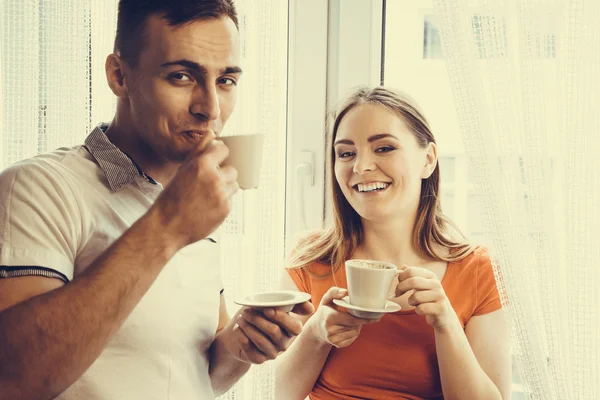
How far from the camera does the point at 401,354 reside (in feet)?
4.90

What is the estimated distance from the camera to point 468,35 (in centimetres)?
142

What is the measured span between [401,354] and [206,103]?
83 centimetres

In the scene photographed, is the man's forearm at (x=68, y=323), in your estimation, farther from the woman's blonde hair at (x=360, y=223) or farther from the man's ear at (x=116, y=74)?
the woman's blonde hair at (x=360, y=223)

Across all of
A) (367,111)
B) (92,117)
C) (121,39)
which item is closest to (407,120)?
(367,111)

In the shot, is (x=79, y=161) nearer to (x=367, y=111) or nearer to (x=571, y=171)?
(x=367, y=111)

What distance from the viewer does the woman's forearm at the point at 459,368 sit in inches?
54.0

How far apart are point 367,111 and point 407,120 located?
116mm

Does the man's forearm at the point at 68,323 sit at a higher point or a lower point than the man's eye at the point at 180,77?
lower

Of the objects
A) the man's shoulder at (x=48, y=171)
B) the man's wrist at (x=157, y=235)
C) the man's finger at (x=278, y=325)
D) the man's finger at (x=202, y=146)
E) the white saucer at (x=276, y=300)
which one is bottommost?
the man's finger at (x=278, y=325)

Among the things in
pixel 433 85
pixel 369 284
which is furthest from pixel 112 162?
pixel 433 85

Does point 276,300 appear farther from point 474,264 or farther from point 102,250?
point 474,264

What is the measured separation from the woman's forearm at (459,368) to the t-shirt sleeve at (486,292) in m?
0.15

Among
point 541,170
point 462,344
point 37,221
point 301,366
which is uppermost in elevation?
point 541,170

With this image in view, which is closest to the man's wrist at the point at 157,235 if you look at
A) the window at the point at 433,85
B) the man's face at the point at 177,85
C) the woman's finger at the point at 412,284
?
the man's face at the point at 177,85
